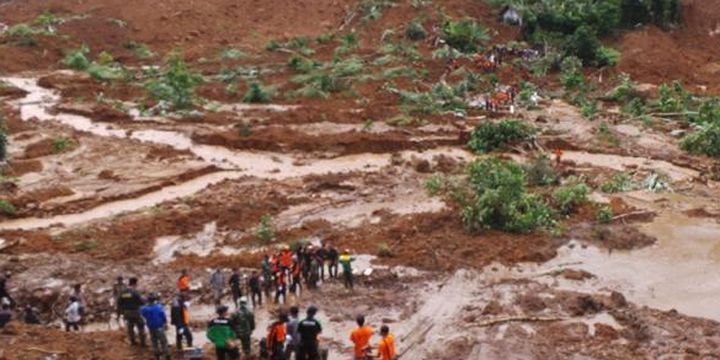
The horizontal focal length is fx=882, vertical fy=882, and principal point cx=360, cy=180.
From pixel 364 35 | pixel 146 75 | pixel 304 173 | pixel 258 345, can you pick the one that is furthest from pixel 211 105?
pixel 258 345

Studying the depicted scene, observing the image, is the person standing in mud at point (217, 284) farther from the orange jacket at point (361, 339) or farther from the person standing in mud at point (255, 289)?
the orange jacket at point (361, 339)

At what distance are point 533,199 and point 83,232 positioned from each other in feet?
36.9

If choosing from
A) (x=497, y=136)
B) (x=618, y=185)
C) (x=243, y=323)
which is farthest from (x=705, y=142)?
(x=243, y=323)

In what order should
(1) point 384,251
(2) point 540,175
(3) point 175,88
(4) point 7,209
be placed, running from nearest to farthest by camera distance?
(1) point 384,251 < (4) point 7,209 < (2) point 540,175 < (3) point 175,88

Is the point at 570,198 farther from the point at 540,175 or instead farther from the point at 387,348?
the point at 387,348

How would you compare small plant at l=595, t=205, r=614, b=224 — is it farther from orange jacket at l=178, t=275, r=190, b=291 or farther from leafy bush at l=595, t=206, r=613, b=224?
orange jacket at l=178, t=275, r=190, b=291

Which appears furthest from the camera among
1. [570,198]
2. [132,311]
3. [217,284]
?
[570,198]

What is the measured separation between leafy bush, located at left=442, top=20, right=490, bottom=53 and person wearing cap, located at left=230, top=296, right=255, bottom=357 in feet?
98.8

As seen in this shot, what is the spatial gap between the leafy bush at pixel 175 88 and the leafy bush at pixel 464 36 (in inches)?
492

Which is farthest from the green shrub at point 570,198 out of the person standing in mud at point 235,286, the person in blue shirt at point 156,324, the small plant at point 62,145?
the small plant at point 62,145

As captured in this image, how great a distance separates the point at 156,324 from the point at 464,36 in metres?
31.2

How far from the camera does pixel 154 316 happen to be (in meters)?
13.0

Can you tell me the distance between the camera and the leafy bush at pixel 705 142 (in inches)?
1112

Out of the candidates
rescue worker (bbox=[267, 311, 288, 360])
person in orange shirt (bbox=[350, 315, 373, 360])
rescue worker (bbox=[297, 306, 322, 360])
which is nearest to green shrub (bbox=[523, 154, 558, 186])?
person in orange shirt (bbox=[350, 315, 373, 360])
